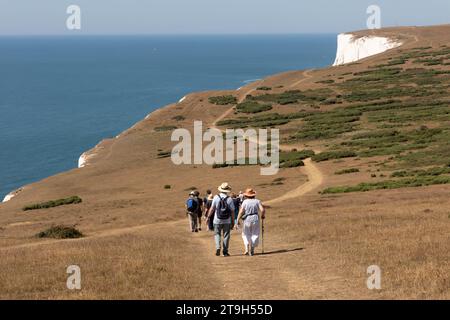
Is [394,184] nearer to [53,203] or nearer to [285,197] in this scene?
[285,197]

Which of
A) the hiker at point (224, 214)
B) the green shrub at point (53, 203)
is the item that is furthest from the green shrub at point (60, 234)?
the green shrub at point (53, 203)

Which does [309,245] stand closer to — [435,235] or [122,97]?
[435,235]

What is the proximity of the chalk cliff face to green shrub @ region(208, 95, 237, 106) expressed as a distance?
60.7 meters

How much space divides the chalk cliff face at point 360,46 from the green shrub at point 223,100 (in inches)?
2390

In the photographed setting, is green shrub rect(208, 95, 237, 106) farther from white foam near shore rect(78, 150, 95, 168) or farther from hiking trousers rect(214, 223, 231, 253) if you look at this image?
hiking trousers rect(214, 223, 231, 253)

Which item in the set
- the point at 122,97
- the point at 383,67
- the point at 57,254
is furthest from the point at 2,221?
the point at 122,97

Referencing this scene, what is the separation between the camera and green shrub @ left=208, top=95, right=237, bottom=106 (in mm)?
97375

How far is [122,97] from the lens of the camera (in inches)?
6481

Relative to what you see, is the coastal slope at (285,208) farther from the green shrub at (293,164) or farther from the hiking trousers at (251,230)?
the hiking trousers at (251,230)

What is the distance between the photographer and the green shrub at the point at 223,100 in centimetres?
9738

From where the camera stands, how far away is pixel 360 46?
6422 inches

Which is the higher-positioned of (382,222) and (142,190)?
(382,222)

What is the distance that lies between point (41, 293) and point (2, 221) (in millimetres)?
23758
